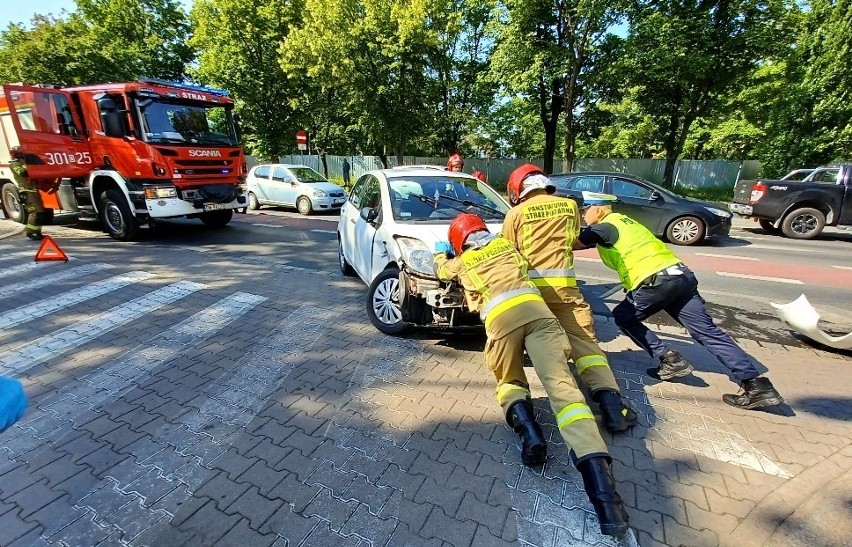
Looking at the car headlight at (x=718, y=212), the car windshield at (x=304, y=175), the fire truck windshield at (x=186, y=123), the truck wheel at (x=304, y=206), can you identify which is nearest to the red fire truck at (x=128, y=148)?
the fire truck windshield at (x=186, y=123)

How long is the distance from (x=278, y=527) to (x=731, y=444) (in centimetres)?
293

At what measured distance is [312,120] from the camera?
87.5 ft

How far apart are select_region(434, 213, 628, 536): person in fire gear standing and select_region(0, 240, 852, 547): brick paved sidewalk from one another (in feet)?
0.83

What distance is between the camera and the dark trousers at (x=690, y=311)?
3.14 meters

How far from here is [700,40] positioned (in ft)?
52.1

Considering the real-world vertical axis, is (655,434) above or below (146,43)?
below

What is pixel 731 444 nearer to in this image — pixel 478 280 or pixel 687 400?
pixel 687 400

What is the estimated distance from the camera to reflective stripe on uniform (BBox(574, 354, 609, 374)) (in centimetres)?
296

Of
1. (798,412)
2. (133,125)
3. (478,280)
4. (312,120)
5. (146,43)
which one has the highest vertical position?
(146,43)

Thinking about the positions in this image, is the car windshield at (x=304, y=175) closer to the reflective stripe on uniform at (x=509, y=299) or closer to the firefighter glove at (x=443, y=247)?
the firefighter glove at (x=443, y=247)

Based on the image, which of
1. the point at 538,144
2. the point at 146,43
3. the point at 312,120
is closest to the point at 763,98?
the point at 538,144

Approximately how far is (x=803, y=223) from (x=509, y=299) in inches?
494

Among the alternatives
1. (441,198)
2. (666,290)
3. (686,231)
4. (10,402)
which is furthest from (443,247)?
(686,231)

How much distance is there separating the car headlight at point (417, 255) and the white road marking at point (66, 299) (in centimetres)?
447
